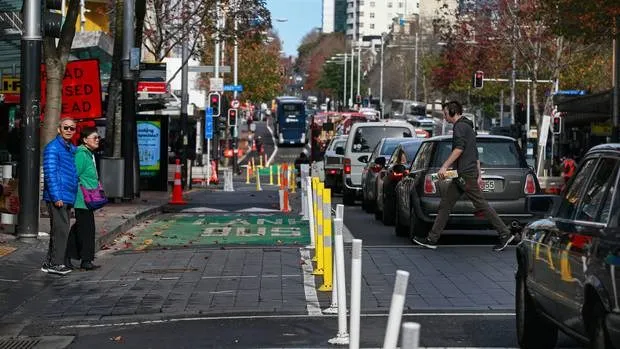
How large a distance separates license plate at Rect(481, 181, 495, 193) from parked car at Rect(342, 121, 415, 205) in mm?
12660

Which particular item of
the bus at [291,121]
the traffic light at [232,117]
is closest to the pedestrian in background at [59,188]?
the traffic light at [232,117]

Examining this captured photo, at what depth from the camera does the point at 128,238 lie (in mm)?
19562

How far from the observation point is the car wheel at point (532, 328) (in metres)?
8.65

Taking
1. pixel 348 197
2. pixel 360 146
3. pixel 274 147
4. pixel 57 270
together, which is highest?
pixel 360 146

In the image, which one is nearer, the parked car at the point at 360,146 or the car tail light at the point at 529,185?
the car tail light at the point at 529,185

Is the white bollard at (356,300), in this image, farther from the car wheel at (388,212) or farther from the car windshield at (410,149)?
the car windshield at (410,149)

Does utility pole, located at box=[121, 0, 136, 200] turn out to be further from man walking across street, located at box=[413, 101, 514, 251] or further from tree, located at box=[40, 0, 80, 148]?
man walking across street, located at box=[413, 101, 514, 251]

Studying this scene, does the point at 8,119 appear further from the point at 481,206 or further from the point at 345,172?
the point at 481,206

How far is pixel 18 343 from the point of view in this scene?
32.3 feet

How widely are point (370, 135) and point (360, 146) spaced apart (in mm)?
377

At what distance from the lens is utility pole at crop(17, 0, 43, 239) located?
55.3ft

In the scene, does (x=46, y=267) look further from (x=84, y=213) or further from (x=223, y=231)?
(x=223, y=231)

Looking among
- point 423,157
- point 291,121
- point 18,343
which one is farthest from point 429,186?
point 291,121

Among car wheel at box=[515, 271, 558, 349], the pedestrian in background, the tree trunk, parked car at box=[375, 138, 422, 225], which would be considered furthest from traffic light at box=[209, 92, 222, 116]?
car wheel at box=[515, 271, 558, 349]
